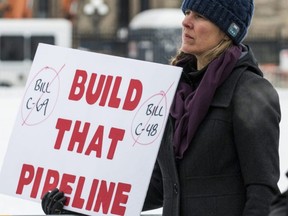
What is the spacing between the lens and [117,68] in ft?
10.2

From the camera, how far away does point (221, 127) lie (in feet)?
9.32

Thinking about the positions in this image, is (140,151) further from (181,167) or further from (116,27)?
(116,27)

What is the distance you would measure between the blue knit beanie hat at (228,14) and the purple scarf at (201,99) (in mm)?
48

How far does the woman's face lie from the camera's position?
293 cm

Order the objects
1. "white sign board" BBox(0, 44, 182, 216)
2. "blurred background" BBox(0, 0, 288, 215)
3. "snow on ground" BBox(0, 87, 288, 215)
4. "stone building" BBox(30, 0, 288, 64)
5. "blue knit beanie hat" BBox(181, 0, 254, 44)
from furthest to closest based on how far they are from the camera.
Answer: "stone building" BBox(30, 0, 288, 64) < "blurred background" BBox(0, 0, 288, 215) < "snow on ground" BBox(0, 87, 288, 215) < "white sign board" BBox(0, 44, 182, 216) < "blue knit beanie hat" BBox(181, 0, 254, 44)

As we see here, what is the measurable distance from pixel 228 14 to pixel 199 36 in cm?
10

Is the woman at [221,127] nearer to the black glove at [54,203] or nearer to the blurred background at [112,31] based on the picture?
the black glove at [54,203]

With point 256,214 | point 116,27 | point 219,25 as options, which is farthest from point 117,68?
point 116,27

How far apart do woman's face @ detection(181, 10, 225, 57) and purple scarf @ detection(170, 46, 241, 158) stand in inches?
2.2

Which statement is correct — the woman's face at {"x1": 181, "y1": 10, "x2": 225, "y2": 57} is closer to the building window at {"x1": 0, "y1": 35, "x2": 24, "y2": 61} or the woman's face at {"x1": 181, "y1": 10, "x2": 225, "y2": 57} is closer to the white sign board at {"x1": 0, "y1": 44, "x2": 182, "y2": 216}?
the white sign board at {"x1": 0, "y1": 44, "x2": 182, "y2": 216}

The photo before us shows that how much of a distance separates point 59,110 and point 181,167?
48 cm

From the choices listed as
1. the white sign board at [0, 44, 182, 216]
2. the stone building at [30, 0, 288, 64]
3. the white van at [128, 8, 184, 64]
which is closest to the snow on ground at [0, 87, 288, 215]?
the white sign board at [0, 44, 182, 216]

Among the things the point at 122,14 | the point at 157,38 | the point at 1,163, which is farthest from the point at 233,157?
the point at 122,14

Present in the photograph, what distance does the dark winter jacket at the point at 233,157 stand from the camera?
9.14 feet
